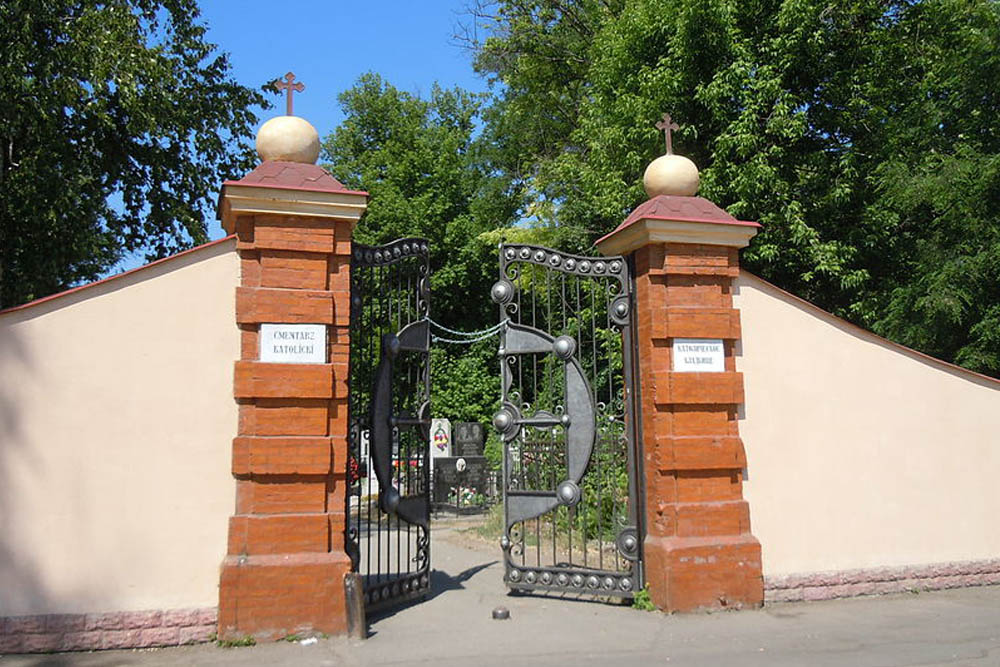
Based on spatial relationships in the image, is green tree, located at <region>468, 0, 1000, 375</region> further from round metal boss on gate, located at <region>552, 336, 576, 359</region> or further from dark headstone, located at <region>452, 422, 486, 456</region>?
dark headstone, located at <region>452, 422, 486, 456</region>

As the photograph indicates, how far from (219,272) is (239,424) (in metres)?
1.21

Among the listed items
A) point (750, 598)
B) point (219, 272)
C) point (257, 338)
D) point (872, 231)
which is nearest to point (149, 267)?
point (219, 272)

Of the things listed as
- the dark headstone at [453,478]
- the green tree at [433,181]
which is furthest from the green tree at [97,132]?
the green tree at [433,181]

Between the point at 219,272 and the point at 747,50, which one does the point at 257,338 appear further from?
the point at 747,50

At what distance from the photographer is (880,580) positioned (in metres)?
7.64

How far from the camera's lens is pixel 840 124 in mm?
13461

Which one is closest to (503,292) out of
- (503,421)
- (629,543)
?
(503,421)

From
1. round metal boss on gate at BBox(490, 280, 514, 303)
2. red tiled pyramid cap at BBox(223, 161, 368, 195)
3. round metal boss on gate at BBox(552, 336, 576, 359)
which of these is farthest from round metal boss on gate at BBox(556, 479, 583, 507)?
red tiled pyramid cap at BBox(223, 161, 368, 195)

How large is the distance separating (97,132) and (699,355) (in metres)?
12.3

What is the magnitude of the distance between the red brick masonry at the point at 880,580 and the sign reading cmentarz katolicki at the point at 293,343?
442 centimetres

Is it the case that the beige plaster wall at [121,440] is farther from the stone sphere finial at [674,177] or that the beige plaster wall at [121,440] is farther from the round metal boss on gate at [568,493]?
the stone sphere finial at [674,177]

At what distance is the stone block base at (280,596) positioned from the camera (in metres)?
6.04

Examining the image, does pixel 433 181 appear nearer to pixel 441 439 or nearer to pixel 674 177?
pixel 441 439

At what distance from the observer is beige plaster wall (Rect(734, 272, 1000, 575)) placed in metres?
7.43
